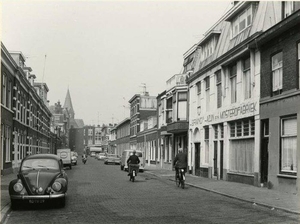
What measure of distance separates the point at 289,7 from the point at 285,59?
220cm

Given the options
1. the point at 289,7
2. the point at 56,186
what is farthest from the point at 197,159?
the point at 56,186

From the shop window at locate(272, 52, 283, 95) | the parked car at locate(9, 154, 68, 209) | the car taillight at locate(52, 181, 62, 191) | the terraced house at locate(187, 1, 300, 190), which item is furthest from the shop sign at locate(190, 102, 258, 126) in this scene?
the car taillight at locate(52, 181, 62, 191)

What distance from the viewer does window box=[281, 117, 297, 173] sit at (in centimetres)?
1557

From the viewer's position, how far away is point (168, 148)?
1534 inches

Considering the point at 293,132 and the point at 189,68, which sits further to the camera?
the point at 189,68

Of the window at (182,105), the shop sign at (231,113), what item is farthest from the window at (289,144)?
the window at (182,105)

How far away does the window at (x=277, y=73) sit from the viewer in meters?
16.8

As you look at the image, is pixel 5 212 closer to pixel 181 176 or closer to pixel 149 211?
pixel 149 211

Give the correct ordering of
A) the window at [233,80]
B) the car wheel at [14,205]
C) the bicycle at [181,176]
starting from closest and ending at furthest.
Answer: the car wheel at [14,205]
the bicycle at [181,176]
the window at [233,80]

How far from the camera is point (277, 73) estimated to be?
17.0 m

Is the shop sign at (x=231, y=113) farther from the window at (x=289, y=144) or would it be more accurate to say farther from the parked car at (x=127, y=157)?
the parked car at (x=127, y=157)

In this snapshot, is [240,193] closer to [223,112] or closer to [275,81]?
[275,81]

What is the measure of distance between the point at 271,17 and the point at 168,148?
22447 mm

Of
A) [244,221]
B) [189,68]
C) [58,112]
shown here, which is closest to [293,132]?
[244,221]
